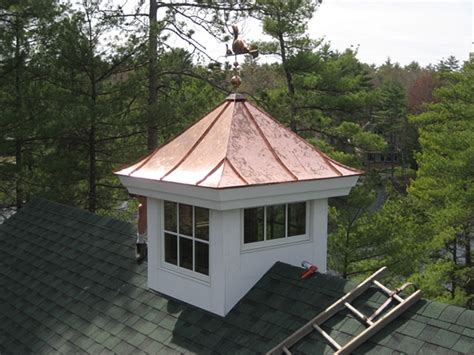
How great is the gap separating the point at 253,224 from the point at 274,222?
27cm

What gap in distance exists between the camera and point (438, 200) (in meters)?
18.8

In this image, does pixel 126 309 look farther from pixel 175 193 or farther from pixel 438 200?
pixel 438 200

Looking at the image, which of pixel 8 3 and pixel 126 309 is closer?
pixel 126 309

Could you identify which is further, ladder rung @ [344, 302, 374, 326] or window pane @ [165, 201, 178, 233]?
window pane @ [165, 201, 178, 233]

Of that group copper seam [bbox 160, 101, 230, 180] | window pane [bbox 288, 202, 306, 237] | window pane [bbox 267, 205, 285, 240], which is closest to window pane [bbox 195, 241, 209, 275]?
window pane [bbox 267, 205, 285, 240]

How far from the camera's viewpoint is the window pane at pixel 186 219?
5.41 m

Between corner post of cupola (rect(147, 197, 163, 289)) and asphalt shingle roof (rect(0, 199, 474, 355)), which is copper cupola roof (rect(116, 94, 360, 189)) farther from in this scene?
asphalt shingle roof (rect(0, 199, 474, 355))

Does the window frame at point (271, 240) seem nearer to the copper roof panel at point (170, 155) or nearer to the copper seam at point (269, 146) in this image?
the copper seam at point (269, 146)

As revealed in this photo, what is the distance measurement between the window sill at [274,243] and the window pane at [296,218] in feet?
0.18

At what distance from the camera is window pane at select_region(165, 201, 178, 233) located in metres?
5.63

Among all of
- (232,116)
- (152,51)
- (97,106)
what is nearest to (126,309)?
(232,116)

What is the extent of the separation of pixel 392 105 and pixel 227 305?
152 feet

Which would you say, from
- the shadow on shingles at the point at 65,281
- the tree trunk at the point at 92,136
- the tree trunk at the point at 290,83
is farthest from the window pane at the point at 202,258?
the tree trunk at the point at 290,83

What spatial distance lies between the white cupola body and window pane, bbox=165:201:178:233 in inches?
0.4
